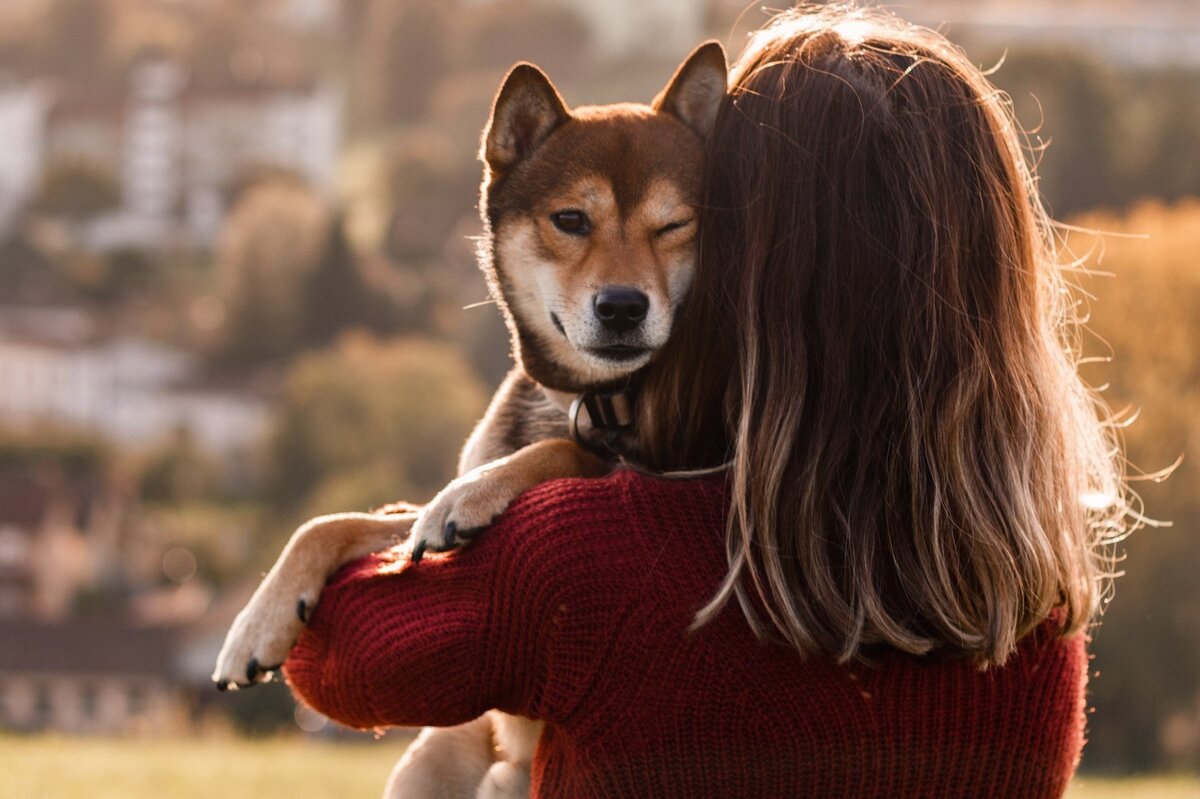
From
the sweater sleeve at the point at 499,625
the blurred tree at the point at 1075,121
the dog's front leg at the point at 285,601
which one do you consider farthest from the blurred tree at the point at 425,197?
the sweater sleeve at the point at 499,625

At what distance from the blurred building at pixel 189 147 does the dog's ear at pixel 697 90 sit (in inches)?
1888

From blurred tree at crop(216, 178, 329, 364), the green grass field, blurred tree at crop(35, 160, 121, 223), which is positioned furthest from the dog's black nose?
blurred tree at crop(35, 160, 121, 223)

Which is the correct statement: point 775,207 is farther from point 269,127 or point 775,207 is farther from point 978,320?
point 269,127

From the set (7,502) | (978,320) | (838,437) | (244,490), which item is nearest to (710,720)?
(838,437)

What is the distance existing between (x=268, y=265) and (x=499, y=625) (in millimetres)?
46097

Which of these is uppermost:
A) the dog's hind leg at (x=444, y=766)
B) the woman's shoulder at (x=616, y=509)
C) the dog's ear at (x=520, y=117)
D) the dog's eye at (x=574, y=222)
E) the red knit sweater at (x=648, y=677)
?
the dog's ear at (x=520, y=117)

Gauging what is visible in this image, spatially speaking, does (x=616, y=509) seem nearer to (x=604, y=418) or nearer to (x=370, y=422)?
(x=604, y=418)

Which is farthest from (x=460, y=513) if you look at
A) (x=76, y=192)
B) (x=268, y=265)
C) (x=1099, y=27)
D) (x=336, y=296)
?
(x=76, y=192)

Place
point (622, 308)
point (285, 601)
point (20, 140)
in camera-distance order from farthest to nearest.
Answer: point (20, 140) → point (622, 308) → point (285, 601)

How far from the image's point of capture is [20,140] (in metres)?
51.2

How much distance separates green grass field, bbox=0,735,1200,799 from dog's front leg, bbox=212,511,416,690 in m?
5.12

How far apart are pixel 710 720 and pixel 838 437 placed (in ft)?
1.38

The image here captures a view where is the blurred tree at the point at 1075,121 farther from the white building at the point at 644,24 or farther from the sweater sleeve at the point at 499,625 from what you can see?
the sweater sleeve at the point at 499,625

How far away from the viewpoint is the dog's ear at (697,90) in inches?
111
